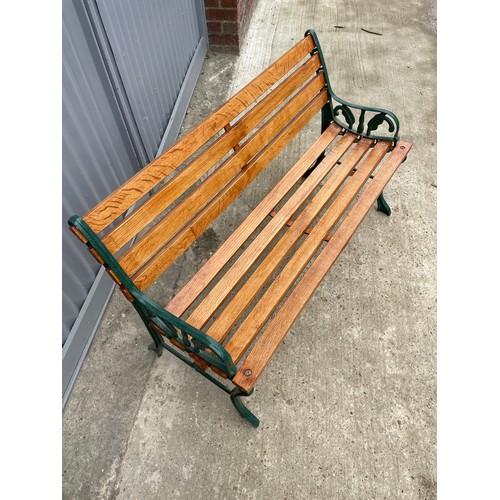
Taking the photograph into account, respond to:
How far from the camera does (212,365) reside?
5.60 ft

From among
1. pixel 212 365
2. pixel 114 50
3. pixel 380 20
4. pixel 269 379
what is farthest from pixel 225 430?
pixel 380 20

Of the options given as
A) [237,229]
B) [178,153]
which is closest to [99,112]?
[178,153]

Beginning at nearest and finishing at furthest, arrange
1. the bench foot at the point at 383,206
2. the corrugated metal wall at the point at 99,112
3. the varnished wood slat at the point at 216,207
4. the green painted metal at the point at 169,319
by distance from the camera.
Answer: the green painted metal at the point at 169,319
the varnished wood slat at the point at 216,207
the corrugated metal wall at the point at 99,112
the bench foot at the point at 383,206

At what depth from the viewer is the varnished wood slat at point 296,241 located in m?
1.85

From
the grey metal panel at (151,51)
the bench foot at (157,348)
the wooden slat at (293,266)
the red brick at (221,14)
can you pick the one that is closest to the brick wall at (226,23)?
the red brick at (221,14)

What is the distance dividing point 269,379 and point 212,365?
2.04ft

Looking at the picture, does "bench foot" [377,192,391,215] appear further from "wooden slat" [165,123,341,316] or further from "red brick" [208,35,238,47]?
"red brick" [208,35,238,47]

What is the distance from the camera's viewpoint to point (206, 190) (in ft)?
6.53

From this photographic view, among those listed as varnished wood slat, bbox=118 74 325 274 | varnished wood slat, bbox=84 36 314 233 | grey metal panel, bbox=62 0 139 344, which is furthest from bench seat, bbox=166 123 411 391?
grey metal panel, bbox=62 0 139 344

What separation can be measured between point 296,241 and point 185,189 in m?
0.70

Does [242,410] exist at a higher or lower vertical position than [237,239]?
lower

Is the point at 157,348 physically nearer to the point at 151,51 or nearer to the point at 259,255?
the point at 259,255

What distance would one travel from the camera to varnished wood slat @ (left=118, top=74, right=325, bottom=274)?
171 cm

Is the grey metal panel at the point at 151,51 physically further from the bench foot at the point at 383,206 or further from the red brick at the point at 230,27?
the bench foot at the point at 383,206
